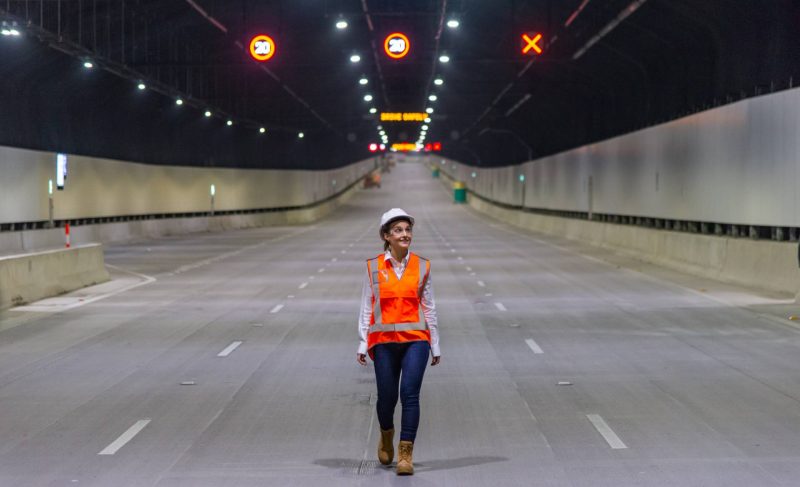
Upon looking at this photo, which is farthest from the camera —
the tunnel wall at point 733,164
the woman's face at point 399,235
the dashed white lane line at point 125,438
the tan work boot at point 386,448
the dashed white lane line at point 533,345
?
the tunnel wall at point 733,164

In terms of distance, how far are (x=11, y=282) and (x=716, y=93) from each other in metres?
20.3

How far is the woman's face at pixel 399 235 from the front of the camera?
10523mm

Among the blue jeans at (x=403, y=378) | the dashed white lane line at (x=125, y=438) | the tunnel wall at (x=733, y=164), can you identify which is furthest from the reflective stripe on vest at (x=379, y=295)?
the tunnel wall at (x=733, y=164)

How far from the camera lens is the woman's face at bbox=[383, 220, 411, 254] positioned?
34.5 ft

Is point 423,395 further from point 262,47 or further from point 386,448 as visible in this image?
point 262,47

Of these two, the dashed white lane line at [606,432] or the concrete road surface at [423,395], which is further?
the dashed white lane line at [606,432]

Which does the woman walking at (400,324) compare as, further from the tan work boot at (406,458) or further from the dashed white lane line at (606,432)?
the dashed white lane line at (606,432)

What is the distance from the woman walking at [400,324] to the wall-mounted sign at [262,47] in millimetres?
29735

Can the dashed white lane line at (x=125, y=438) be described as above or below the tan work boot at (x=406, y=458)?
below

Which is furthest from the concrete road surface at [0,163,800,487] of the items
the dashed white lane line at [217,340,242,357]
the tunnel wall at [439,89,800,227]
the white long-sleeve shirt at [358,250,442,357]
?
the tunnel wall at [439,89,800,227]

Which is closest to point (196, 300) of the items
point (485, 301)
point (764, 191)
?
point (485, 301)

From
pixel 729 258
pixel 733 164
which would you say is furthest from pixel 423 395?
pixel 733 164

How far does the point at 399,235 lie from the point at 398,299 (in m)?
0.49

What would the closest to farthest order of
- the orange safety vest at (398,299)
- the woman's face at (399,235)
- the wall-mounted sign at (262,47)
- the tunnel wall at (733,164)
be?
the woman's face at (399,235) < the orange safety vest at (398,299) < the tunnel wall at (733,164) < the wall-mounted sign at (262,47)
